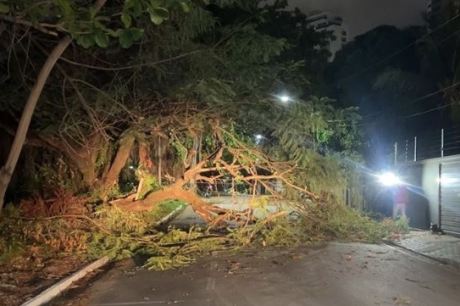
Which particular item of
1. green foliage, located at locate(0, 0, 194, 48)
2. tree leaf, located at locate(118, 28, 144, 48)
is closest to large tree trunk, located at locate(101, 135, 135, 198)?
green foliage, located at locate(0, 0, 194, 48)

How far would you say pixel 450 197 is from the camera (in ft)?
56.2

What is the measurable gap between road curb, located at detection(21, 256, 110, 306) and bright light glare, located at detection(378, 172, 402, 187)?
11.4 metres

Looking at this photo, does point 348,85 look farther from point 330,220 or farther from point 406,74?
point 330,220

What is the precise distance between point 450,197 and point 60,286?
40.4 feet

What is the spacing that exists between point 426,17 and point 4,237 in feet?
89.4

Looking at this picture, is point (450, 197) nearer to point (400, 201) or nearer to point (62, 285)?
point (400, 201)

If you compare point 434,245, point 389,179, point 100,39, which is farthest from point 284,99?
point 100,39

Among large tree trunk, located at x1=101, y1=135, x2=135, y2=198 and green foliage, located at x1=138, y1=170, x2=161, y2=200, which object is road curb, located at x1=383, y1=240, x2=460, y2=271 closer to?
green foliage, located at x1=138, y1=170, x2=161, y2=200

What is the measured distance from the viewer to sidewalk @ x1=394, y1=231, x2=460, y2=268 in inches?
506

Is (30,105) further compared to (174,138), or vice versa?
(174,138)

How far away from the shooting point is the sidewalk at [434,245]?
12.9 metres

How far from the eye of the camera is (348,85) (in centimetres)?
3603

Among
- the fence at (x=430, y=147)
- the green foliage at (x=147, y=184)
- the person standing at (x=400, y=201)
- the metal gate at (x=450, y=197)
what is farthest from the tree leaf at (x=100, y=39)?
the person standing at (x=400, y=201)

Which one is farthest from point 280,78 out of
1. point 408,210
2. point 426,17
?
point 426,17
